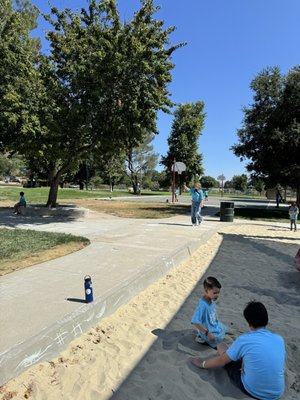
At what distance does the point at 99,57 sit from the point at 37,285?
10232 millimetres

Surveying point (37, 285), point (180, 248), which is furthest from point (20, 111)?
point (37, 285)

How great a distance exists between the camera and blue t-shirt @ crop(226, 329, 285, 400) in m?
3.26

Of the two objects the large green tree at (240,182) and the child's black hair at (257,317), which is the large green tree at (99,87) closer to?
the child's black hair at (257,317)

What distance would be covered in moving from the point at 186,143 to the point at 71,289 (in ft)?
155

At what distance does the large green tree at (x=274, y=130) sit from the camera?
78.5 feet

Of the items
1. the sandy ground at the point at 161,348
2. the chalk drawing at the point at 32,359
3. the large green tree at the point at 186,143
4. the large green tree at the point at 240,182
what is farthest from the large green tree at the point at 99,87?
the large green tree at the point at 240,182

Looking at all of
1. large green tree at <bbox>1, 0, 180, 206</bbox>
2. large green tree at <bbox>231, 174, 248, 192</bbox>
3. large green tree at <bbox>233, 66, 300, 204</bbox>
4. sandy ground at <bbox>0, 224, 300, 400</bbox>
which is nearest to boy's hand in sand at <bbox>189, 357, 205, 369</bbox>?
sandy ground at <bbox>0, 224, 300, 400</bbox>

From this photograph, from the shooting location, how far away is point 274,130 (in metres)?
24.0

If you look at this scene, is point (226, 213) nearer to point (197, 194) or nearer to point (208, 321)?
point (197, 194)

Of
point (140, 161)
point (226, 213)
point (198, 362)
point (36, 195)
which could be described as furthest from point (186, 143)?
point (198, 362)

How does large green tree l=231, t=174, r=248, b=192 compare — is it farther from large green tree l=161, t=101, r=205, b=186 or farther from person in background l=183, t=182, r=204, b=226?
person in background l=183, t=182, r=204, b=226

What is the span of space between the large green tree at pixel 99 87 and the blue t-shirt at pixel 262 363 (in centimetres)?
1139

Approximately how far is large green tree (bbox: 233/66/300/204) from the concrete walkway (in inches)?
598

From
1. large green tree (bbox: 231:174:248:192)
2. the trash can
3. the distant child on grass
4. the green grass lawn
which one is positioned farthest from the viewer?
large green tree (bbox: 231:174:248:192)
